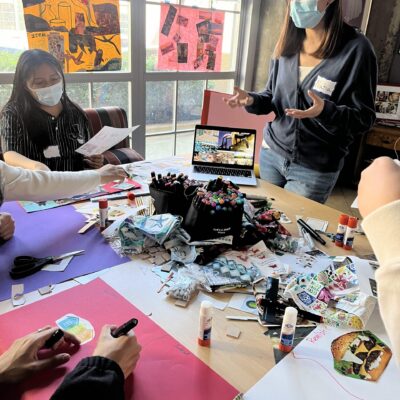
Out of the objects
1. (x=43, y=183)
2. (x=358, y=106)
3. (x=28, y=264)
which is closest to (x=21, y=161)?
(x=43, y=183)

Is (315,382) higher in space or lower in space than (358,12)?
lower

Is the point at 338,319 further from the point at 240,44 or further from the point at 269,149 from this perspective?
the point at 240,44

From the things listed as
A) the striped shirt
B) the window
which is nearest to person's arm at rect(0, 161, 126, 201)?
the striped shirt

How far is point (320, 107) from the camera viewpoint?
1.57m

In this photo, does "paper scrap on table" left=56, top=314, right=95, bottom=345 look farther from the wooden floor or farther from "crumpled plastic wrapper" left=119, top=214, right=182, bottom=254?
the wooden floor

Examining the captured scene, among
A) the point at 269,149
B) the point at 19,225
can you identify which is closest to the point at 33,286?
the point at 19,225

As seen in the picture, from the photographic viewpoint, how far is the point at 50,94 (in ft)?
6.15

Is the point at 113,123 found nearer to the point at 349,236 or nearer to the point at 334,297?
the point at 349,236

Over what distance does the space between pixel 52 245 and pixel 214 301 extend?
22.0 inches

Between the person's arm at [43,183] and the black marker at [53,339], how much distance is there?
696 millimetres

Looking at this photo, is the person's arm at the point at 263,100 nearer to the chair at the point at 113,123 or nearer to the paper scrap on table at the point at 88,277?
the chair at the point at 113,123

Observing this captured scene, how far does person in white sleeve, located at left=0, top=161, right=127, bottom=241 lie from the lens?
1.34 m

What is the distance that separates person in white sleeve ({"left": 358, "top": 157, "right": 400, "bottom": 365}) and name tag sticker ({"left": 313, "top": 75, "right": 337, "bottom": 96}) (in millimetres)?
1138

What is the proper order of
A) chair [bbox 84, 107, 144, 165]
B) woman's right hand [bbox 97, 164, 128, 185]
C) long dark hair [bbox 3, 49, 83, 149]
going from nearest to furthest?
woman's right hand [bbox 97, 164, 128, 185], long dark hair [bbox 3, 49, 83, 149], chair [bbox 84, 107, 144, 165]
